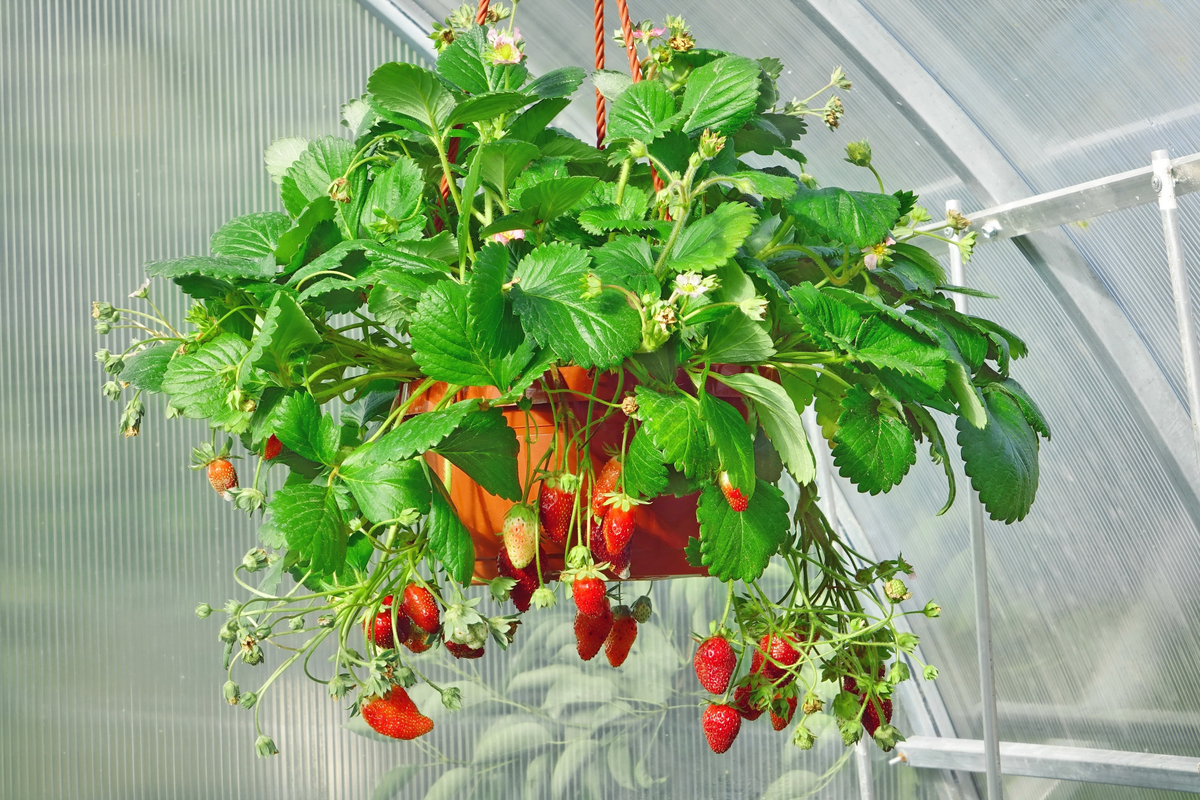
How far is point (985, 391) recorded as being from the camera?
634 millimetres

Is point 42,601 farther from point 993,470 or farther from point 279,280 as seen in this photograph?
point 993,470

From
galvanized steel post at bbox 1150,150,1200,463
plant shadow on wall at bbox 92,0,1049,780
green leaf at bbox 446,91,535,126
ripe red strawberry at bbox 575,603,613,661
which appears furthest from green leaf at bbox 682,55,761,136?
galvanized steel post at bbox 1150,150,1200,463

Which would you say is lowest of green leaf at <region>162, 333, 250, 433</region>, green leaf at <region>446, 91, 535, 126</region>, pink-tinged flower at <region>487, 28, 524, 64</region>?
green leaf at <region>162, 333, 250, 433</region>

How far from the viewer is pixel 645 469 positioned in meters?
0.51

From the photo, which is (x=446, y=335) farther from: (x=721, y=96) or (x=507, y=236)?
(x=721, y=96)

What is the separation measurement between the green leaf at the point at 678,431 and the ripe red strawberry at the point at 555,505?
82 millimetres

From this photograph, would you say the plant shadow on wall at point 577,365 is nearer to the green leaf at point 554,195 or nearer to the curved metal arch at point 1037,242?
the green leaf at point 554,195

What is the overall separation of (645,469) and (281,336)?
0.70 feet

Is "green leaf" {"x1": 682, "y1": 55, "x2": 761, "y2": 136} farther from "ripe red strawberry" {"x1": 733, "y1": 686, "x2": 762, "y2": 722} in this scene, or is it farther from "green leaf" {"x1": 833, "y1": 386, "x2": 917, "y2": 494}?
"ripe red strawberry" {"x1": 733, "y1": 686, "x2": 762, "y2": 722}

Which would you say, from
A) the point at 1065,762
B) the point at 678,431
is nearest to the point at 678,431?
the point at 678,431

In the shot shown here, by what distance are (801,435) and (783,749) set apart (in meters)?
1.27

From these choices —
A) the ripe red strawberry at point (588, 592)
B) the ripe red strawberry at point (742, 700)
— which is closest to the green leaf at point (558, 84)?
the ripe red strawberry at point (588, 592)

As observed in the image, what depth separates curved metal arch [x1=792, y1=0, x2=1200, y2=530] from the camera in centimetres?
114

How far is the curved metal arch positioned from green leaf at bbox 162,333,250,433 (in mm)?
966
